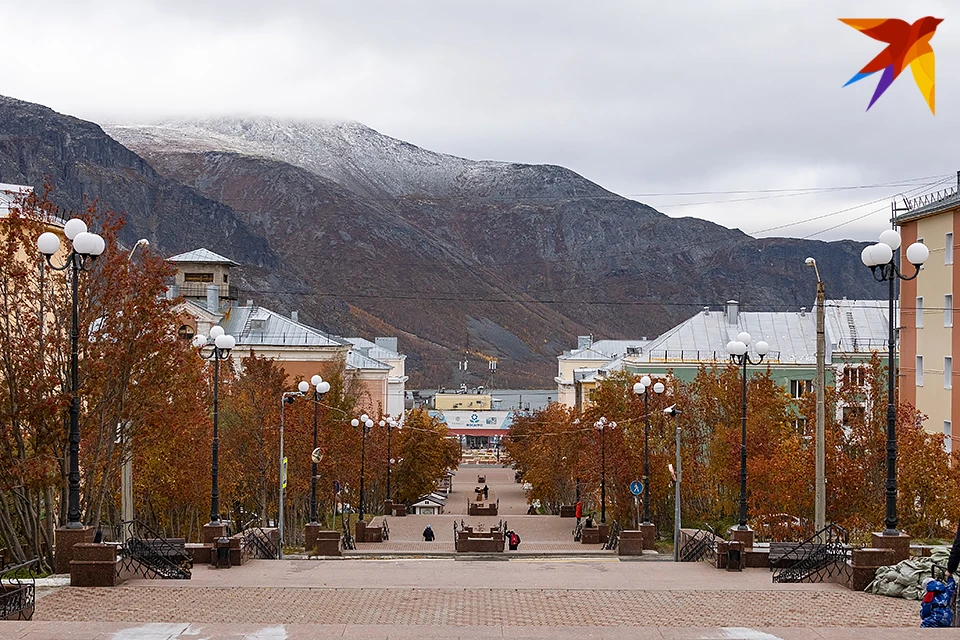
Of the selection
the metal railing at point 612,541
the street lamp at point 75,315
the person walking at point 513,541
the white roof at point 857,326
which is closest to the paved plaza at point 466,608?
the street lamp at point 75,315

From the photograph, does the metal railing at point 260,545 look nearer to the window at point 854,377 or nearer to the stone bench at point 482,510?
the window at point 854,377

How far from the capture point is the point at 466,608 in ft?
58.6

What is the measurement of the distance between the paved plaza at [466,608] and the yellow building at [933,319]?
33508mm

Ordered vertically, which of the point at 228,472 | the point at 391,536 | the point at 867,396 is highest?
the point at 867,396

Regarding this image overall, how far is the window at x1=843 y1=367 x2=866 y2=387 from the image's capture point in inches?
1503

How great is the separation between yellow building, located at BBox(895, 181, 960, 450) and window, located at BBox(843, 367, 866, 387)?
14864 millimetres

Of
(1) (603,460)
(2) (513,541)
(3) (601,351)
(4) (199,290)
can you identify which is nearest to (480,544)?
(2) (513,541)

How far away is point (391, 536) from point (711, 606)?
33650mm

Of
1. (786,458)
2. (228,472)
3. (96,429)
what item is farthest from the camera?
(228,472)

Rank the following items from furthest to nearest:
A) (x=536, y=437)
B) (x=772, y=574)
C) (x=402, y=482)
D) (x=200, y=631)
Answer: (x=536, y=437), (x=402, y=482), (x=772, y=574), (x=200, y=631)

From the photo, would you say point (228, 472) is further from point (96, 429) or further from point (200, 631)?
point (200, 631)

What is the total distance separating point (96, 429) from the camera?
26.4 m

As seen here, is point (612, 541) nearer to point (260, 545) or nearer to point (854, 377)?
point (854, 377)

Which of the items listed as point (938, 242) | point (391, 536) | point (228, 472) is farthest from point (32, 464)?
point (938, 242)
